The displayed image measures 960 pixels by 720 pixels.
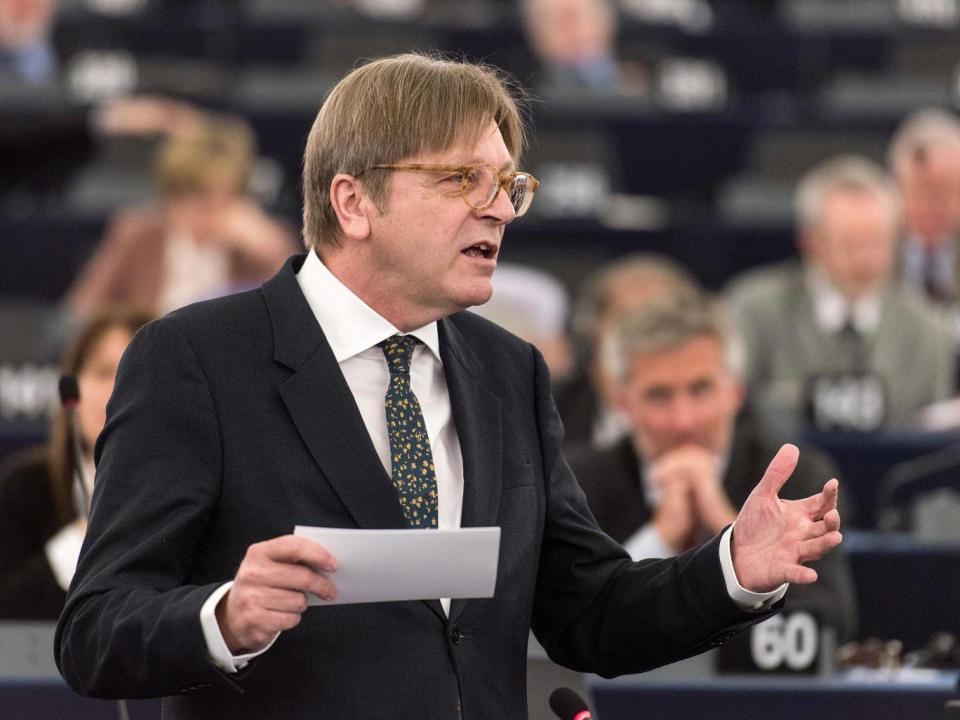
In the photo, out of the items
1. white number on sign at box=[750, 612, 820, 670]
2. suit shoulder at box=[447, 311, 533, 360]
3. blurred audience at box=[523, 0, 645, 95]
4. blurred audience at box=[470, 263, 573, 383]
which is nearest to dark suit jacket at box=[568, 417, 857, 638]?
white number on sign at box=[750, 612, 820, 670]

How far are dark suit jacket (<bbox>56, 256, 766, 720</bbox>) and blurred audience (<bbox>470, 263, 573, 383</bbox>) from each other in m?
3.28

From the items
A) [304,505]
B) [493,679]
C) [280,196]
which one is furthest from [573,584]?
[280,196]

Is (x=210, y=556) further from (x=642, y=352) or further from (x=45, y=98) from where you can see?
(x=45, y=98)

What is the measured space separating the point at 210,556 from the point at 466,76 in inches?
28.0

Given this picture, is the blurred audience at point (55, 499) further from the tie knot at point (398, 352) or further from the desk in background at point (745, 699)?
the tie knot at point (398, 352)

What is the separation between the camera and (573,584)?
2.52 meters

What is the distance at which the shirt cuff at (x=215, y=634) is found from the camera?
202 cm

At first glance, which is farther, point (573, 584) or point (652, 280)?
point (652, 280)

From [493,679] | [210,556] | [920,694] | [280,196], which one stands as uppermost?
[280,196]

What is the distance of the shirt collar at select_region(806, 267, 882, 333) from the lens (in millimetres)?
6957

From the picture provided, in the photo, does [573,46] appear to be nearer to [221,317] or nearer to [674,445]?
[674,445]

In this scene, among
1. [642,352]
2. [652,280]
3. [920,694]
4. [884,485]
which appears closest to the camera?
[920,694]

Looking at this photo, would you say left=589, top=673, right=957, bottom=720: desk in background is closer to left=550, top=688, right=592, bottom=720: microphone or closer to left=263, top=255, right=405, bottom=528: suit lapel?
left=550, top=688, right=592, bottom=720: microphone

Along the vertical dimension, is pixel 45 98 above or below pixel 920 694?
above
